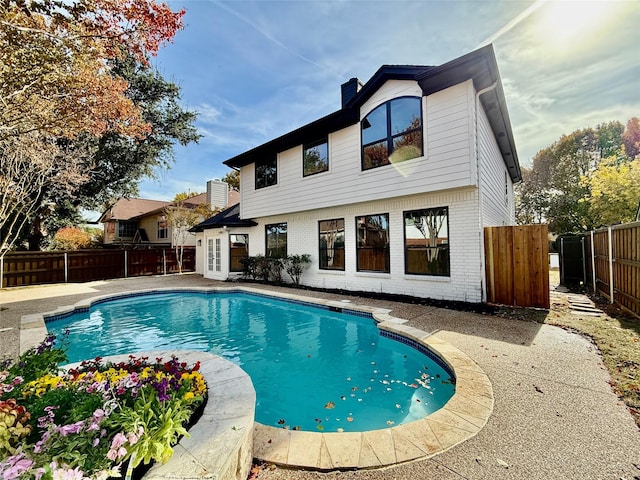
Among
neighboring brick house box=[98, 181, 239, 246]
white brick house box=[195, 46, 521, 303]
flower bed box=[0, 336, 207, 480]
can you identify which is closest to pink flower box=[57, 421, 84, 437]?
flower bed box=[0, 336, 207, 480]

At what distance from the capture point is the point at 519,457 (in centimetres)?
232

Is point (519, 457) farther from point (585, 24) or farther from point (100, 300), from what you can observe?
point (100, 300)

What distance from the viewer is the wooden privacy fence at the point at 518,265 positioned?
22.9 feet

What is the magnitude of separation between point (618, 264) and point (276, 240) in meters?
11.2

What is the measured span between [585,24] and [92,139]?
1892 cm

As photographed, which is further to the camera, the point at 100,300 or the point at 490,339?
the point at 100,300

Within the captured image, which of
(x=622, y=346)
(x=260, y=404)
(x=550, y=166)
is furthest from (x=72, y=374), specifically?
(x=550, y=166)

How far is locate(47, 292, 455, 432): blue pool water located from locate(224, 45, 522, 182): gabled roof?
6317 millimetres

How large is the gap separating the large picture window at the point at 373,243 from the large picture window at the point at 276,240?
3.98m

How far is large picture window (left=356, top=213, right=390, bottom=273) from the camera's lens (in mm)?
9508

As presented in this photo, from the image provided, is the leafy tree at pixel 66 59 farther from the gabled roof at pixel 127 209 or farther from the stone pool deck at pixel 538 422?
the gabled roof at pixel 127 209

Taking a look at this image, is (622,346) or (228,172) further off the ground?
(228,172)

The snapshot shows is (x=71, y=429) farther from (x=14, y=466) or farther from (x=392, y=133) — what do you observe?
(x=392, y=133)

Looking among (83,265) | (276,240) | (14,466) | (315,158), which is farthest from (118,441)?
(83,265)
